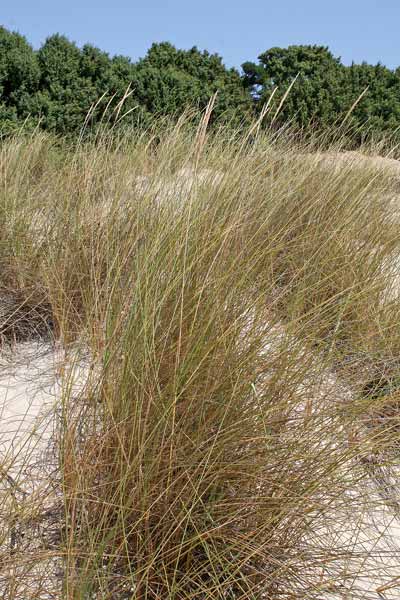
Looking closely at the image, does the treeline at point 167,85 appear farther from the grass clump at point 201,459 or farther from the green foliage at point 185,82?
the grass clump at point 201,459

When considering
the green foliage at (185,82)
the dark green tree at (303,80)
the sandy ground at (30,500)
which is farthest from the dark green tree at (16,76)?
the sandy ground at (30,500)

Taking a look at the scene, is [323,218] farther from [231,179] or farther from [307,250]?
[231,179]

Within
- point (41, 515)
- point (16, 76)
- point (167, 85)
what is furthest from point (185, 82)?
point (41, 515)

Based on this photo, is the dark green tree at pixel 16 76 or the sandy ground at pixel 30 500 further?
the dark green tree at pixel 16 76

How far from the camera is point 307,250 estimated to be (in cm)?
296

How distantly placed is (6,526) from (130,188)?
2051 millimetres

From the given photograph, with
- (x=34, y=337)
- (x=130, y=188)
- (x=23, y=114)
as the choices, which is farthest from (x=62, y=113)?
(x=34, y=337)

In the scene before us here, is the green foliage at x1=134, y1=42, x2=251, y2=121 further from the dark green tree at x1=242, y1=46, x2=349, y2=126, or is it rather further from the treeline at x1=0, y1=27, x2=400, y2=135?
the dark green tree at x1=242, y1=46, x2=349, y2=126

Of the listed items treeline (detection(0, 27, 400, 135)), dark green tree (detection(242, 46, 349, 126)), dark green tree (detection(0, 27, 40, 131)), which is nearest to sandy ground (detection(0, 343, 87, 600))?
treeline (detection(0, 27, 400, 135))

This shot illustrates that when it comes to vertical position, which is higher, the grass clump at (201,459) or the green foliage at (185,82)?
the green foliage at (185,82)

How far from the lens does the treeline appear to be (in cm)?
705

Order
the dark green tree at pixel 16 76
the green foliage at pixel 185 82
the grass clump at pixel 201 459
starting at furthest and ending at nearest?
the green foliage at pixel 185 82, the dark green tree at pixel 16 76, the grass clump at pixel 201 459

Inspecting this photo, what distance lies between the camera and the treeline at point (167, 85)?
7.05 m

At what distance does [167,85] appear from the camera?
8227 millimetres
